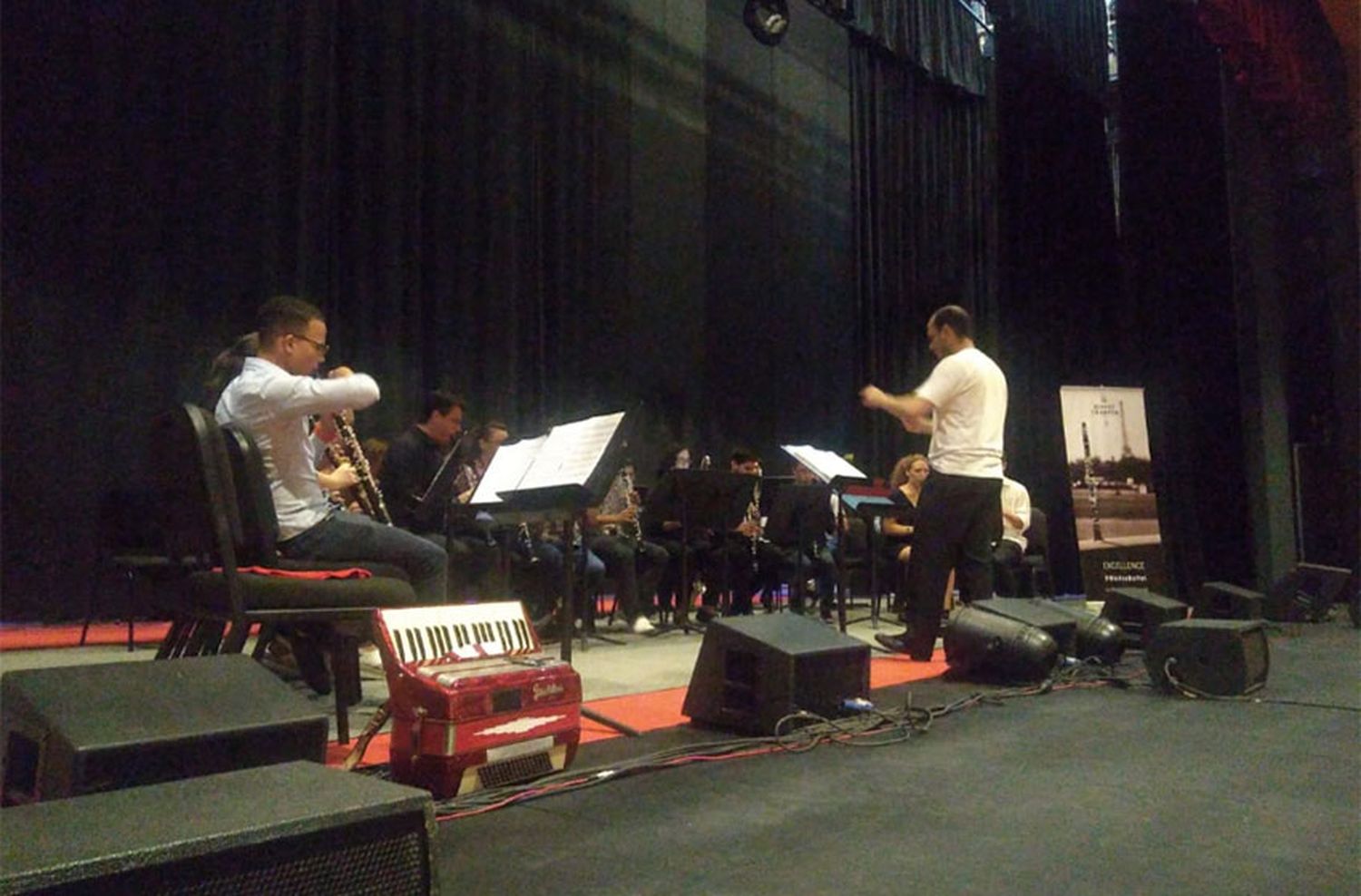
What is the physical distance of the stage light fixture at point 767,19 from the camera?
8.92 m

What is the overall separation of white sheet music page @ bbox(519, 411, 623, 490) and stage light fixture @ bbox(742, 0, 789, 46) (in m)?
6.76

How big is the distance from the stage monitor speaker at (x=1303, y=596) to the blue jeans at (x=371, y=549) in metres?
5.77

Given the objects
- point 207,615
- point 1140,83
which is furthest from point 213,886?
point 1140,83

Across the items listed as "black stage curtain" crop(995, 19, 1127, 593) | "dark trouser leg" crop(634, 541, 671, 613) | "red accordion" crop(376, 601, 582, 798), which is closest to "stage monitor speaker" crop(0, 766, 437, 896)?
"red accordion" crop(376, 601, 582, 798)

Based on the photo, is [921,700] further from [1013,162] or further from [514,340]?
[1013,162]

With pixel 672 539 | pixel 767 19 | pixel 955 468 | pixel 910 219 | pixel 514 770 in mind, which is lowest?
pixel 514 770

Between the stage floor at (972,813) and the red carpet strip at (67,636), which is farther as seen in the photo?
the red carpet strip at (67,636)

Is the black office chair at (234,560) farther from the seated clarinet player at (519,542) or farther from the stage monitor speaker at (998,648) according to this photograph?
the seated clarinet player at (519,542)

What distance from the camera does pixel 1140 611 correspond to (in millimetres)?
4895

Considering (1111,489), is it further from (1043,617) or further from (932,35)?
(1043,617)

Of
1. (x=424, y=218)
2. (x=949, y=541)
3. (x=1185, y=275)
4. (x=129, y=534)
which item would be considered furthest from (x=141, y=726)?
(x=1185, y=275)

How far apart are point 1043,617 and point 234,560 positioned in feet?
10.4

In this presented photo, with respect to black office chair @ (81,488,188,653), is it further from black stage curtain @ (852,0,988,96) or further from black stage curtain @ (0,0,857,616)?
black stage curtain @ (852,0,988,96)

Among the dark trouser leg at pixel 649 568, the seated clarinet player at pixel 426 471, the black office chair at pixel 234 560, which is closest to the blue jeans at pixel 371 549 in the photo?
the black office chair at pixel 234 560
